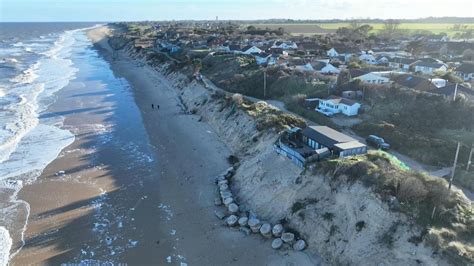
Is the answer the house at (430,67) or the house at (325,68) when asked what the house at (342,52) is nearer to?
the house at (430,67)

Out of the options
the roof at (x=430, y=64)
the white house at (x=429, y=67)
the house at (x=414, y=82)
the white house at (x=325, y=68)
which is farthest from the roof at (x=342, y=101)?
the roof at (x=430, y=64)

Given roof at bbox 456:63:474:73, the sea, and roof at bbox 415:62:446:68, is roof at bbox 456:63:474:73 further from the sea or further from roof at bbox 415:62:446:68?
the sea

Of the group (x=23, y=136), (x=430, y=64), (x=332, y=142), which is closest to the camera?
(x=332, y=142)

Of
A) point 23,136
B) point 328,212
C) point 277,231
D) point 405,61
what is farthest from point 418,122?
point 23,136

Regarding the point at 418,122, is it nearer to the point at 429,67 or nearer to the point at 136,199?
the point at 136,199

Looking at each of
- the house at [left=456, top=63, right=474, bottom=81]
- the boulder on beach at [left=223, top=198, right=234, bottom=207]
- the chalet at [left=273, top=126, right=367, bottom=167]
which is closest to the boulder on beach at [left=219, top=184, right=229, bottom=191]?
the boulder on beach at [left=223, top=198, right=234, bottom=207]
